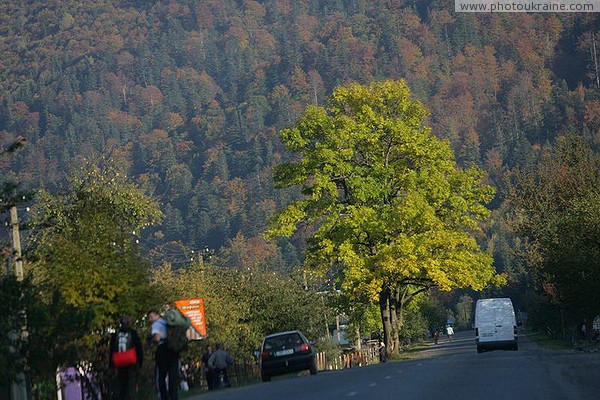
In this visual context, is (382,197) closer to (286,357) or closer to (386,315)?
(386,315)

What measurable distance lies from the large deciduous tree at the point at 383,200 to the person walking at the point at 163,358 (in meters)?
28.3

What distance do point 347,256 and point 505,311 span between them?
284 inches

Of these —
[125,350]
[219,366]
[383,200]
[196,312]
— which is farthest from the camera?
[383,200]

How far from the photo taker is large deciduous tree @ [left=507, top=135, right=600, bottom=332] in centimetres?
5138

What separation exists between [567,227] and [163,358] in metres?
36.0

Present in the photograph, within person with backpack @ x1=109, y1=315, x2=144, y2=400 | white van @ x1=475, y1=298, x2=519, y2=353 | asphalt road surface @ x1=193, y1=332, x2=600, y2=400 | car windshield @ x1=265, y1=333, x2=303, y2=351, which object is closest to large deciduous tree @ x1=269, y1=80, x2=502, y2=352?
white van @ x1=475, y1=298, x2=519, y2=353

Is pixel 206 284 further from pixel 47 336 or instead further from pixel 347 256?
pixel 47 336

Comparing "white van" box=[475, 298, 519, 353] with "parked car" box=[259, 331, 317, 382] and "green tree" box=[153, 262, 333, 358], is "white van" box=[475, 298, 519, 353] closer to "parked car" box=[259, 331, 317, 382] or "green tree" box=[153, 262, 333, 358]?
"green tree" box=[153, 262, 333, 358]

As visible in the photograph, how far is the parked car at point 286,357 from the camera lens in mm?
38938

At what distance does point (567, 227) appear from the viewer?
56.3 metres

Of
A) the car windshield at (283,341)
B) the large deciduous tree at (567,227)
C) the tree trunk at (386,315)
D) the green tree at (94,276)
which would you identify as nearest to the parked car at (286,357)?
the car windshield at (283,341)

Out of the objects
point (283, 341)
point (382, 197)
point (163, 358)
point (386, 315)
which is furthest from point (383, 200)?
point (163, 358)

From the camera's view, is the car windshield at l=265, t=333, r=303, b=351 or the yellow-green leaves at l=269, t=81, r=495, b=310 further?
the yellow-green leaves at l=269, t=81, r=495, b=310

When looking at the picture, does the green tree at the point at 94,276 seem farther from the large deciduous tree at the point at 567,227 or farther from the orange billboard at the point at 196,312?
the large deciduous tree at the point at 567,227
